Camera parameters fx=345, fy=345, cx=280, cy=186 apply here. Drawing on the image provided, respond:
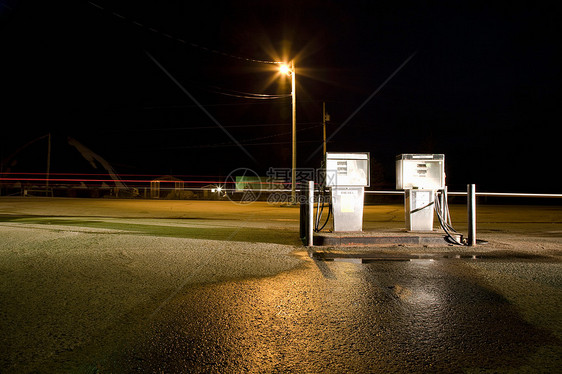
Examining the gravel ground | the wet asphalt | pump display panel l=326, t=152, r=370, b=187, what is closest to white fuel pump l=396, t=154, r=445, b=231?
pump display panel l=326, t=152, r=370, b=187

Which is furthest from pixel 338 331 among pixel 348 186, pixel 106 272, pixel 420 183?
pixel 420 183

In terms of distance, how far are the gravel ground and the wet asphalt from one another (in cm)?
32

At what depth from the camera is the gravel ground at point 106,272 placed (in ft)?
9.46

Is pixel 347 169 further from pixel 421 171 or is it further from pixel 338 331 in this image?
pixel 338 331

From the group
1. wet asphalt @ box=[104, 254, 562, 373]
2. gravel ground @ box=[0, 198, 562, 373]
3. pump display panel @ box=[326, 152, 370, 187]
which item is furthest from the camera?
pump display panel @ box=[326, 152, 370, 187]

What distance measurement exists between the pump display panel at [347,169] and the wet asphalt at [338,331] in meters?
3.38

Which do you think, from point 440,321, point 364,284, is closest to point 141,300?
point 364,284

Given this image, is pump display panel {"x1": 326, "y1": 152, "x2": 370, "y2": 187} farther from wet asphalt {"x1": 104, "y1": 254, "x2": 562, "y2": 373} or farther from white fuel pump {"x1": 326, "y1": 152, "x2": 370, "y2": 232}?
wet asphalt {"x1": 104, "y1": 254, "x2": 562, "y2": 373}

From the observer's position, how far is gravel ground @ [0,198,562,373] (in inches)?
114

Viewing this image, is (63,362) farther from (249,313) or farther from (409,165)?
(409,165)

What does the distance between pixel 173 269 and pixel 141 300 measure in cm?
136

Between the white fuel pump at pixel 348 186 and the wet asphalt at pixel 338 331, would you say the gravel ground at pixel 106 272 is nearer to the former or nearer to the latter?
the wet asphalt at pixel 338 331

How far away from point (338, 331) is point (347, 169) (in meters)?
5.15

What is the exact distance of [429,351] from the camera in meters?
2.72
